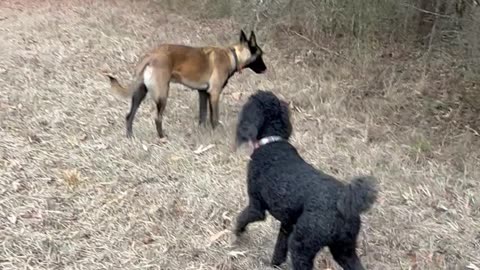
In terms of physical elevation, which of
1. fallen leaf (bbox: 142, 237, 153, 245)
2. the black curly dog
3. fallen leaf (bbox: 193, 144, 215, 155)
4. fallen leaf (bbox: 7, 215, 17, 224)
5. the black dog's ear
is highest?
the black dog's ear

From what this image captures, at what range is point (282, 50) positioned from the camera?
1072 centimetres

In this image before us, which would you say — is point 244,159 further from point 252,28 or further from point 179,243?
point 252,28

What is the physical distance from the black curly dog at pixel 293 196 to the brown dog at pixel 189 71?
7.51 feet

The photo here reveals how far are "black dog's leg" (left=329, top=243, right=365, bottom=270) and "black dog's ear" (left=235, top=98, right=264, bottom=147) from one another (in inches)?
33.1

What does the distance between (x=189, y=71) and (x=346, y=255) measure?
3.33 meters

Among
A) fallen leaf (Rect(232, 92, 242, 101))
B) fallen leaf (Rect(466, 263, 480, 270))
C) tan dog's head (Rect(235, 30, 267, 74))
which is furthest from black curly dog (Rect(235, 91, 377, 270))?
fallen leaf (Rect(232, 92, 242, 101))

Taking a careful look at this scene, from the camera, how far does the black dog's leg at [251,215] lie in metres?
4.69

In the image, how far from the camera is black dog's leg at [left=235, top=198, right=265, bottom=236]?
4.69 m

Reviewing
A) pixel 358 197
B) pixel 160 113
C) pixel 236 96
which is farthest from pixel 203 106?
pixel 358 197

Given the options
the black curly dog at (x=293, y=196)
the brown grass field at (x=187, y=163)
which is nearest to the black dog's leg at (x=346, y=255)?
the black curly dog at (x=293, y=196)

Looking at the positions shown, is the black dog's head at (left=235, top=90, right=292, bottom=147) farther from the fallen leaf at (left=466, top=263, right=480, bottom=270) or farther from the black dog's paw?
the fallen leaf at (left=466, top=263, right=480, bottom=270)

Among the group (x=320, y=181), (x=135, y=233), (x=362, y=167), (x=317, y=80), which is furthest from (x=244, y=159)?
(x=317, y=80)

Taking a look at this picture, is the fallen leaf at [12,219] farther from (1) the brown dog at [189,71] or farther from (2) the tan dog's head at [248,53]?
(2) the tan dog's head at [248,53]

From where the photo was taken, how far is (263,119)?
4.63 meters
